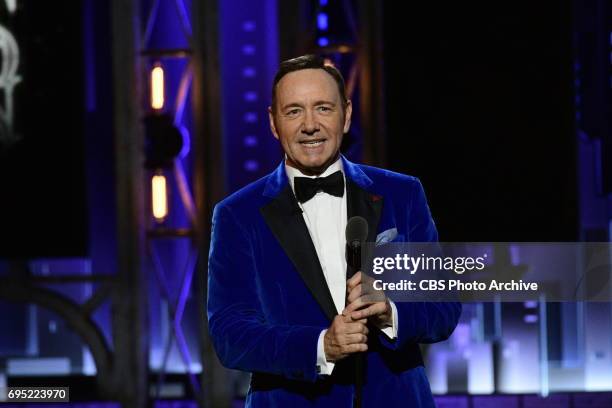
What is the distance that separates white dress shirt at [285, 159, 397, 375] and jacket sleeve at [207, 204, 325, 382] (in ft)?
0.47

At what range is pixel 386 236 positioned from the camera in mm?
1838

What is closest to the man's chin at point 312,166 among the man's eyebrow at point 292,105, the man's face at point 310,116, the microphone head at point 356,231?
the man's face at point 310,116

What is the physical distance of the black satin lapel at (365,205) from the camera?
75.1 inches

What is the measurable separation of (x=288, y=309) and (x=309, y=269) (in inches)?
3.9

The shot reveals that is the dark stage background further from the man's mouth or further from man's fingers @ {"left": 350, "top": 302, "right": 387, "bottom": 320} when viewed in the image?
man's fingers @ {"left": 350, "top": 302, "right": 387, "bottom": 320}

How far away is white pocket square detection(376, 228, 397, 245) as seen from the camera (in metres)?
1.83

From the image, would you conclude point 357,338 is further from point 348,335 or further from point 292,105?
point 292,105

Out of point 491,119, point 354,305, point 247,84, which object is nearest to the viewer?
point 354,305

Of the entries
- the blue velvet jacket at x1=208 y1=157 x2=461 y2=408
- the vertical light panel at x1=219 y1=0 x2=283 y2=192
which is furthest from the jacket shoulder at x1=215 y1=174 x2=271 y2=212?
the vertical light panel at x1=219 y1=0 x2=283 y2=192

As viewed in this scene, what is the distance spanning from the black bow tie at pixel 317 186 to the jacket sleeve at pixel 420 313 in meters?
0.16

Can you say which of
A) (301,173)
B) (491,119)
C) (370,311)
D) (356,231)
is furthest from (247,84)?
(370,311)

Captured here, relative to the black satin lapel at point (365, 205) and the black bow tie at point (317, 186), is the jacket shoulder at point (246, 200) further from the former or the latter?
the black satin lapel at point (365, 205)

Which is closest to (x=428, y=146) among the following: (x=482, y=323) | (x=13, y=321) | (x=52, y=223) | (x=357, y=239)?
(x=482, y=323)

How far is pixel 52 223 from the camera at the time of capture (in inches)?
208
